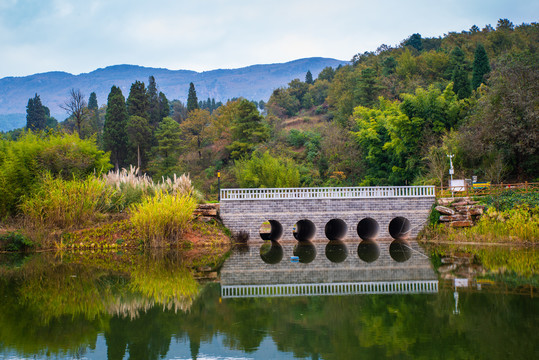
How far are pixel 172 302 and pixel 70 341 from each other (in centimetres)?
350

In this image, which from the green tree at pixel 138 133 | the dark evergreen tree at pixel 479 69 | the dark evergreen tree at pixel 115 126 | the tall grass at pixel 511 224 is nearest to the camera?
the tall grass at pixel 511 224

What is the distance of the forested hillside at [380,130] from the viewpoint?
87.7ft

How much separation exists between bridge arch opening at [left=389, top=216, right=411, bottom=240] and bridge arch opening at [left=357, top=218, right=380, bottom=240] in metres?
1.19

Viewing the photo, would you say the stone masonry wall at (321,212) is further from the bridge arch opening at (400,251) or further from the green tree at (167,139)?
the green tree at (167,139)

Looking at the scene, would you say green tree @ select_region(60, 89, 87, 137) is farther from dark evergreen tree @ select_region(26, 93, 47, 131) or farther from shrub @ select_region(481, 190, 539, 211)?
shrub @ select_region(481, 190, 539, 211)

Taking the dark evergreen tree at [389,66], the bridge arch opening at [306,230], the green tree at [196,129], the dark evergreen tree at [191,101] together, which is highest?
the dark evergreen tree at [389,66]

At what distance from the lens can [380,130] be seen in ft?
124

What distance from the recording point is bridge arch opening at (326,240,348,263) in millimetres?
20281

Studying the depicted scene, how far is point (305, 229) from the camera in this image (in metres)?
28.9

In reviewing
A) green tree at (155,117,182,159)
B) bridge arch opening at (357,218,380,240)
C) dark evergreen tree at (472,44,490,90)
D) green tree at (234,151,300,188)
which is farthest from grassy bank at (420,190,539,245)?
green tree at (155,117,182,159)

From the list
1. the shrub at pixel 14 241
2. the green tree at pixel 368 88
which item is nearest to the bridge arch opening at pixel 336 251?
the shrub at pixel 14 241

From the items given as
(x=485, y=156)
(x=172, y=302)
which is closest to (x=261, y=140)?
(x=485, y=156)

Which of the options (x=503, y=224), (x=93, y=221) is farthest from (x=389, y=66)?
(x=93, y=221)

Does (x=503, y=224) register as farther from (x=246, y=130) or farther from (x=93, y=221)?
(x=246, y=130)
